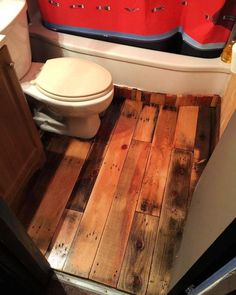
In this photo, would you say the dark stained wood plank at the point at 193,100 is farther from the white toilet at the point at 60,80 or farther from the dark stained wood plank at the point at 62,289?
the dark stained wood plank at the point at 62,289

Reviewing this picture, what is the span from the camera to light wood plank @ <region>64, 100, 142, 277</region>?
4.16 ft

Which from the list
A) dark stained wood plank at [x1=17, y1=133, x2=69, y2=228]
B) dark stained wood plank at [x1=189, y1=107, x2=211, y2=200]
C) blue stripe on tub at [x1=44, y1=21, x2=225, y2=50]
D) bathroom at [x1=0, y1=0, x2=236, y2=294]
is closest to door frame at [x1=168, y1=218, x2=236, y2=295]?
bathroom at [x1=0, y1=0, x2=236, y2=294]

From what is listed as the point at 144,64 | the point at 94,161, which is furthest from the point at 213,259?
the point at 144,64

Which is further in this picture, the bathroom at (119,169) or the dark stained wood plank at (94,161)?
the dark stained wood plank at (94,161)

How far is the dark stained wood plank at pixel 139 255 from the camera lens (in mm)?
1191

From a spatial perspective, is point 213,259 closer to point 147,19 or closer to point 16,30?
point 16,30

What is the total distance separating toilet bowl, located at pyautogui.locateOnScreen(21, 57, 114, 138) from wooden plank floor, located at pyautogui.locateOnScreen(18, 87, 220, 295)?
31 centimetres

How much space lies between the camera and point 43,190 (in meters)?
1.52

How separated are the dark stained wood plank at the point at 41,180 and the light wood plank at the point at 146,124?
0.50 metres

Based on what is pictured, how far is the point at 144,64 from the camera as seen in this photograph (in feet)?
5.79

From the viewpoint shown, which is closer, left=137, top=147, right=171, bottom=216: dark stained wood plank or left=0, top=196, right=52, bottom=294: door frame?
left=0, top=196, right=52, bottom=294: door frame

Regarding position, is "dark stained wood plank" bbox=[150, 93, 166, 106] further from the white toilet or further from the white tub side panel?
the white toilet

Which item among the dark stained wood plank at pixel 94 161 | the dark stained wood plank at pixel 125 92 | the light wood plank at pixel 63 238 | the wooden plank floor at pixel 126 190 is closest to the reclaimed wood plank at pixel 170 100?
the wooden plank floor at pixel 126 190

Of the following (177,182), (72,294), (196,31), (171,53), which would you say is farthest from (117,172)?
(196,31)
